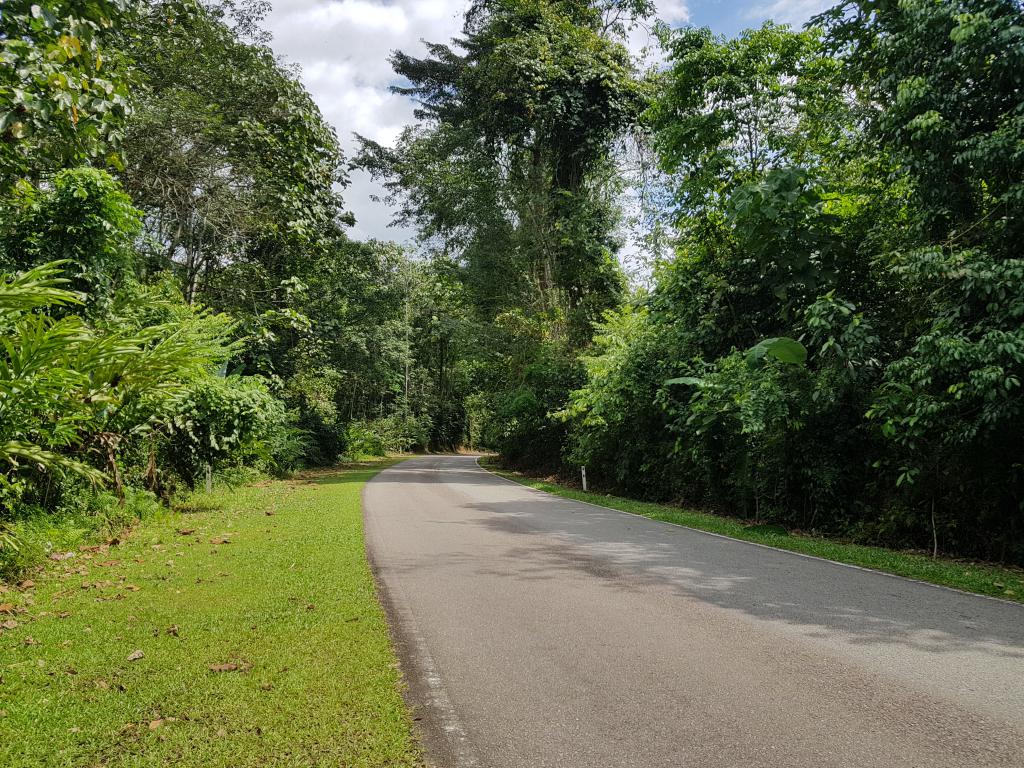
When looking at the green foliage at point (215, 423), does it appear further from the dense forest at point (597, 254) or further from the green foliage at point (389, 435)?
the green foliage at point (389, 435)

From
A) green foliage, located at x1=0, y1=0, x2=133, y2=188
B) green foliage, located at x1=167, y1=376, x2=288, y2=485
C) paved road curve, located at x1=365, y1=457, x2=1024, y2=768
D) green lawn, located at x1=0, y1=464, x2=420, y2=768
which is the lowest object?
green lawn, located at x1=0, y1=464, x2=420, y2=768

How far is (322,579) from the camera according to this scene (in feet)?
22.2

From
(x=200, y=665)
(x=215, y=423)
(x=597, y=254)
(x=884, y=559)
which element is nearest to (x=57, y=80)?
(x=200, y=665)

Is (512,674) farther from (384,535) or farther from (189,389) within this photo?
(189,389)

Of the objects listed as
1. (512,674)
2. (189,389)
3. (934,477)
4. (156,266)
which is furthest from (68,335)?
(934,477)

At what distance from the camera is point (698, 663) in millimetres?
4398

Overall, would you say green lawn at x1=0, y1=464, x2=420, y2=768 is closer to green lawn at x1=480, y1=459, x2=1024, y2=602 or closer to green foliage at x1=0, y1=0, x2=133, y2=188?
green foliage at x1=0, y1=0, x2=133, y2=188

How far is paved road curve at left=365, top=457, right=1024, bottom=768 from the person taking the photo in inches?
129

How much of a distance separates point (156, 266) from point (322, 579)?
41.2ft

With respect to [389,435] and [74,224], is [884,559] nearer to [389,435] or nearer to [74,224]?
[74,224]

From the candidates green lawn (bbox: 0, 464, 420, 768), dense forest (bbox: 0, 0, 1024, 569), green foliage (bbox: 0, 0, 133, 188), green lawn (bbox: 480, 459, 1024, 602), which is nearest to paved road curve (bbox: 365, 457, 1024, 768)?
green lawn (bbox: 0, 464, 420, 768)

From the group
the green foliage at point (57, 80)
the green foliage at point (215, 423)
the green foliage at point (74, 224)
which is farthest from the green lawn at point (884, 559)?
the green foliage at point (74, 224)

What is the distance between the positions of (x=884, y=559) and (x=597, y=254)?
60.4 feet

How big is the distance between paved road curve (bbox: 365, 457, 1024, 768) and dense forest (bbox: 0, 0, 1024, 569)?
2495 mm
